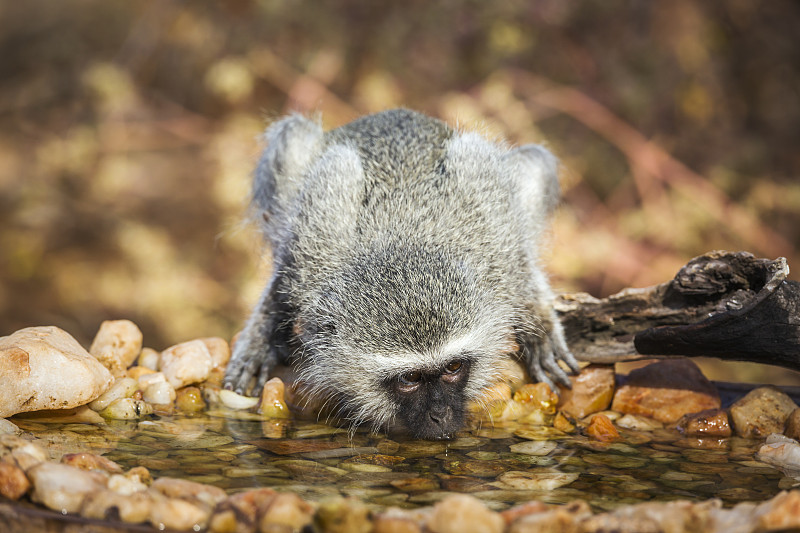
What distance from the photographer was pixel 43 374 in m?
2.55

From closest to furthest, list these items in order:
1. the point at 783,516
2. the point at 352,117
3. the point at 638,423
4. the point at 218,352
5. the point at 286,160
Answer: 1. the point at 783,516
2. the point at 638,423
3. the point at 218,352
4. the point at 286,160
5. the point at 352,117

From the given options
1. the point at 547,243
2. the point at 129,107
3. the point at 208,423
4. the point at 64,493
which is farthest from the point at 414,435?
the point at 129,107

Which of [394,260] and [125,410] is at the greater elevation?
[394,260]

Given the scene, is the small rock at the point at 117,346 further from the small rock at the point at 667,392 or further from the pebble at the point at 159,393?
the small rock at the point at 667,392

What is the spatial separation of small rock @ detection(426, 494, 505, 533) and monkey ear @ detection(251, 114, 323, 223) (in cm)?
226

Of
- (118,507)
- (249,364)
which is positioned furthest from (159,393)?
(118,507)

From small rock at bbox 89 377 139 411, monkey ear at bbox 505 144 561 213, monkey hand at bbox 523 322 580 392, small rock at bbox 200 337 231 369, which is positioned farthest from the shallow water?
monkey ear at bbox 505 144 561 213

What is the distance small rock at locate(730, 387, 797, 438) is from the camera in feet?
9.10

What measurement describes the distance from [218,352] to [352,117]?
11.6 feet

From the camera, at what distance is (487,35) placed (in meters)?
7.36

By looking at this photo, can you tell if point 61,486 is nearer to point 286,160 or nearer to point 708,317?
point 708,317

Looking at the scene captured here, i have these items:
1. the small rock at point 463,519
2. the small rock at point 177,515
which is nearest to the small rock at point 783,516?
the small rock at point 463,519

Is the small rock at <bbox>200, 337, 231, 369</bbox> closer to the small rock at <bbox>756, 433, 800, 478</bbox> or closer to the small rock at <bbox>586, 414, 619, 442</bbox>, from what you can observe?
the small rock at <bbox>586, 414, 619, 442</bbox>

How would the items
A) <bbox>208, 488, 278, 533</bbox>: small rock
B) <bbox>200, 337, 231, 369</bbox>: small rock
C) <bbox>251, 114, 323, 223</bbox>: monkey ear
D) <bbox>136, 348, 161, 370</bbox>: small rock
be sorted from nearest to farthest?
<bbox>208, 488, 278, 533</bbox>: small rock → <bbox>136, 348, 161, 370</bbox>: small rock → <bbox>200, 337, 231, 369</bbox>: small rock → <bbox>251, 114, 323, 223</bbox>: monkey ear
